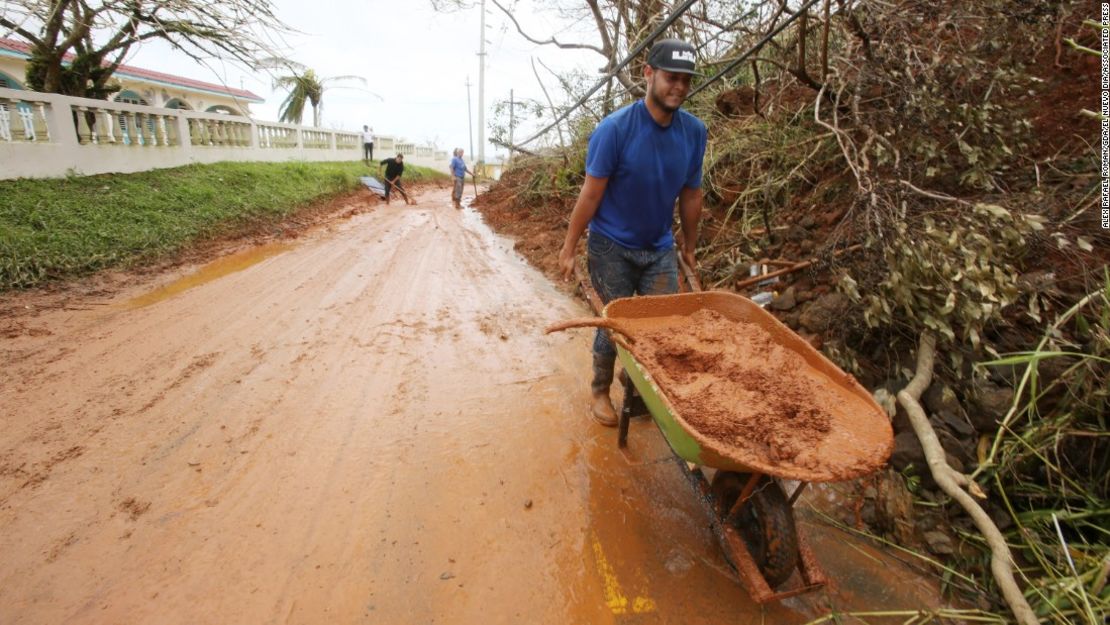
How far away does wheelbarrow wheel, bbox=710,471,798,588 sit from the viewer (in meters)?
1.86

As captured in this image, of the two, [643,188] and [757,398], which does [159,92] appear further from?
[757,398]

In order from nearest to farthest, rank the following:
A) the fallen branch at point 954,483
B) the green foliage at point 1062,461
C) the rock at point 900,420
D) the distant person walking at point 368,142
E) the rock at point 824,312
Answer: the fallen branch at point 954,483, the green foliage at point 1062,461, the rock at point 900,420, the rock at point 824,312, the distant person walking at point 368,142

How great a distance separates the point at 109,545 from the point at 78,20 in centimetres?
899

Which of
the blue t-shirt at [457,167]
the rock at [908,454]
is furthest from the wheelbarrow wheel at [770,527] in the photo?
the blue t-shirt at [457,167]

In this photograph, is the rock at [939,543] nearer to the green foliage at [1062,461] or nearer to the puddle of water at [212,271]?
the green foliage at [1062,461]

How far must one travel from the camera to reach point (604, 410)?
3.23 meters

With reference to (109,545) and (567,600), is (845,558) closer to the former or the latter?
(567,600)

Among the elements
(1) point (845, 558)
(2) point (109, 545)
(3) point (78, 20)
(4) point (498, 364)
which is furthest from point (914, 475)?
(3) point (78, 20)

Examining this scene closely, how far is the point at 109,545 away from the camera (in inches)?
86.7

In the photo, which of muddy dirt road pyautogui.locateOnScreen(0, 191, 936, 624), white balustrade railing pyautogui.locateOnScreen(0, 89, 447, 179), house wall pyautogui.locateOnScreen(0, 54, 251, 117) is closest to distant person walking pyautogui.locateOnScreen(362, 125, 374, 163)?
house wall pyautogui.locateOnScreen(0, 54, 251, 117)

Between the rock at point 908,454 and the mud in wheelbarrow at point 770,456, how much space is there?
2.69 ft

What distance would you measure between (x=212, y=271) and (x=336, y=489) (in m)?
4.95

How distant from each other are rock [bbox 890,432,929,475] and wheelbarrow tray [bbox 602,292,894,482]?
795 mm

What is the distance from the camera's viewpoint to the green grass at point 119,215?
5492 mm
